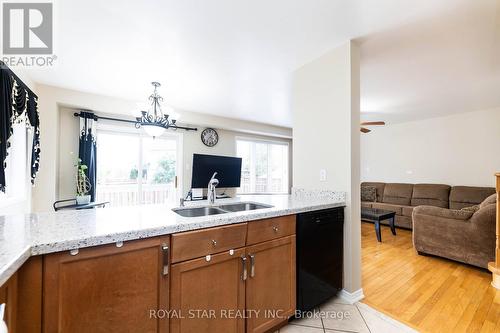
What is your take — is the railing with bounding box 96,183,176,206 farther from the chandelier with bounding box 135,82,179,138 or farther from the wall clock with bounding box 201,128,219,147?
the chandelier with bounding box 135,82,179,138

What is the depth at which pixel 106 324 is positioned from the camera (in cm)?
101

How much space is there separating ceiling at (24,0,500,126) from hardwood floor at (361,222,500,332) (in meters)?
2.39

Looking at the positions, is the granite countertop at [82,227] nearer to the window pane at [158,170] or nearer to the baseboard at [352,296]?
the baseboard at [352,296]

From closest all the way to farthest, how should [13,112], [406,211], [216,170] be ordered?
[13,112]
[406,211]
[216,170]

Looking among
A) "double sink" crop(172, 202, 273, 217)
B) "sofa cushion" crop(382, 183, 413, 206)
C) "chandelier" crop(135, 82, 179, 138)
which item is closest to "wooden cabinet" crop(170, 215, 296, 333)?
"double sink" crop(172, 202, 273, 217)

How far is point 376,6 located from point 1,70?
129 inches

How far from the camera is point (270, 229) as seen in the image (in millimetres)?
1537

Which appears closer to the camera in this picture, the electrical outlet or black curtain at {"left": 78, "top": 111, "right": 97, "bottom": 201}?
the electrical outlet

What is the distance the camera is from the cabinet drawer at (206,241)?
1.18 metres

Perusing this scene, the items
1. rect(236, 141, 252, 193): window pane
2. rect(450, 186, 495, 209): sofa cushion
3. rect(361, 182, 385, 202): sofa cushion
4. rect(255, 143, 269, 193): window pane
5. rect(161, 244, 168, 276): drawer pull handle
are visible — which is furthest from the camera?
rect(255, 143, 269, 193): window pane

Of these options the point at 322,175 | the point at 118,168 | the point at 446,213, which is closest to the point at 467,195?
the point at 446,213

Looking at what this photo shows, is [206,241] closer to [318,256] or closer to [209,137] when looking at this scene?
[318,256]

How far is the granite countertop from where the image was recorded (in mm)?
850

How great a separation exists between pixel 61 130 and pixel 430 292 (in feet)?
17.8
